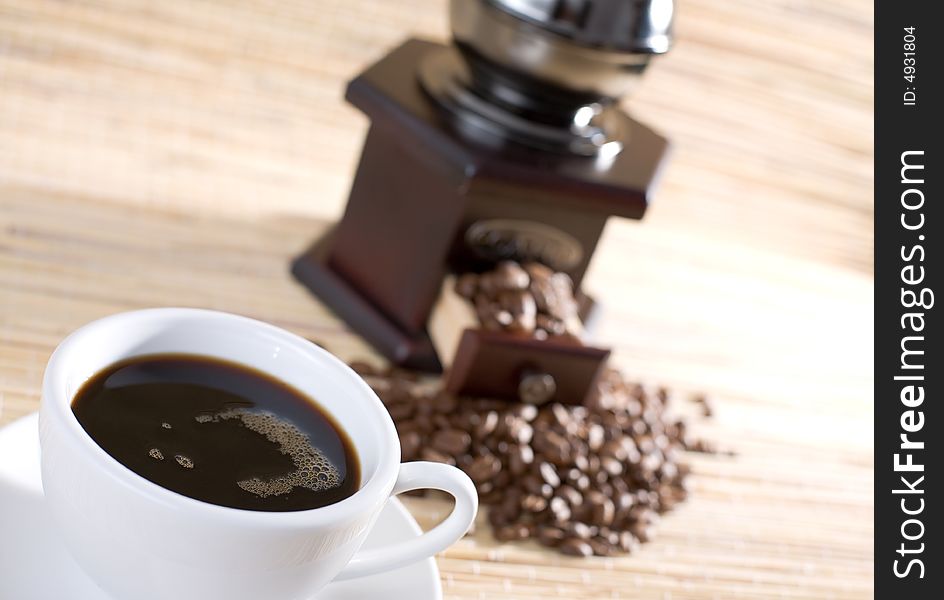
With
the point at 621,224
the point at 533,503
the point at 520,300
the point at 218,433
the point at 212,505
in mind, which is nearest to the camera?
the point at 212,505

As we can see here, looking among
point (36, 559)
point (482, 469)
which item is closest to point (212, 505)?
point (36, 559)

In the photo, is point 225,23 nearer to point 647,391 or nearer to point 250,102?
point 250,102

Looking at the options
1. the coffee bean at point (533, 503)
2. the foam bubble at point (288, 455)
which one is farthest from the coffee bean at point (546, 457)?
the foam bubble at point (288, 455)

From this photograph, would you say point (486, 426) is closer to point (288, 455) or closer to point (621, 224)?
point (288, 455)

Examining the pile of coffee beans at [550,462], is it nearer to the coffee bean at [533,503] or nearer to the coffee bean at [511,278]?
the coffee bean at [533,503]

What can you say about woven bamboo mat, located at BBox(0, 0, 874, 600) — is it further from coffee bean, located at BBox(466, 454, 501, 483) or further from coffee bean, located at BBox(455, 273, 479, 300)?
coffee bean, located at BBox(455, 273, 479, 300)

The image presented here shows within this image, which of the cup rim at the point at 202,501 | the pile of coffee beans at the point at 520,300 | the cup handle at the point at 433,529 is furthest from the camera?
the pile of coffee beans at the point at 520,300
